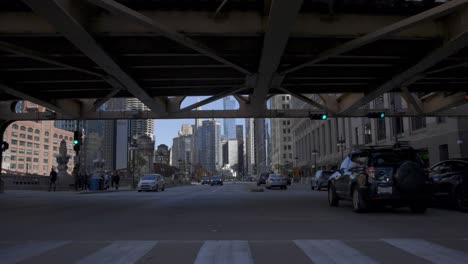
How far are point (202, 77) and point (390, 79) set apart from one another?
29.2ft

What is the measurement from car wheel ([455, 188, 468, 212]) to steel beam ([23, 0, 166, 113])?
12259 millimetres

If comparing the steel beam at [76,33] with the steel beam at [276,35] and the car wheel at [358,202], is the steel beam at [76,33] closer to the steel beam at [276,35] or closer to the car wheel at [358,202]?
the steel beam at [276,35]

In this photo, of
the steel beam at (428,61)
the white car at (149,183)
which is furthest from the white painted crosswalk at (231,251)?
the white car at (149,183)

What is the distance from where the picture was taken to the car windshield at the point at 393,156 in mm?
13359

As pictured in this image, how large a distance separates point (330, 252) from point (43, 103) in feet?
73.0

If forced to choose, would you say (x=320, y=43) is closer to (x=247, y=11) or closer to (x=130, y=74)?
(x=247, y=11)

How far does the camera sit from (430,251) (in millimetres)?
7434

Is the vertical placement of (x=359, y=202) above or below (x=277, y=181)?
below

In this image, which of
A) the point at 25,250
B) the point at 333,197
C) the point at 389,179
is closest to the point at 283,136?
the point at 333,197

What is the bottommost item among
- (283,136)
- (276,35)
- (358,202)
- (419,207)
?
(419,207)

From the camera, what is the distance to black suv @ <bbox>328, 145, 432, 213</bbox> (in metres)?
12.8

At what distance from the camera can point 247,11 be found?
15.0 meters

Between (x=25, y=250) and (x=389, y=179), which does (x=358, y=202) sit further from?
(x=25, y=250)

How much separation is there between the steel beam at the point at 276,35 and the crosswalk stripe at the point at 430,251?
6.50 metres
